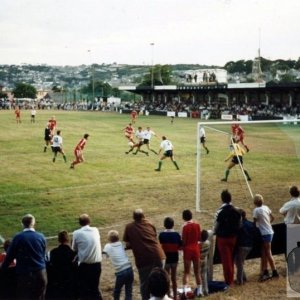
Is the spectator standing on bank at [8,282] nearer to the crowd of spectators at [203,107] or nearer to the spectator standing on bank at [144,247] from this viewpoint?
the spectator standing on bank at [144,247]

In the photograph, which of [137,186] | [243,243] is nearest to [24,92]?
[137,186]

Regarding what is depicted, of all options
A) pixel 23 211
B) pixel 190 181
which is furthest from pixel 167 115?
pixel 23 211

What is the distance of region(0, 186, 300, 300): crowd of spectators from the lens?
7.57 meters

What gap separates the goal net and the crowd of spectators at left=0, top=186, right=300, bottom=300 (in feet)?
21.5

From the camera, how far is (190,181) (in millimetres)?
20688

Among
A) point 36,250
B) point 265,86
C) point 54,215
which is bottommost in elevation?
point 54,215

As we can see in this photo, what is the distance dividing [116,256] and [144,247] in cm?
47

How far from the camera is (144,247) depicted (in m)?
8.04

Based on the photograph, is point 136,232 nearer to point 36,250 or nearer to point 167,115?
point 36,250

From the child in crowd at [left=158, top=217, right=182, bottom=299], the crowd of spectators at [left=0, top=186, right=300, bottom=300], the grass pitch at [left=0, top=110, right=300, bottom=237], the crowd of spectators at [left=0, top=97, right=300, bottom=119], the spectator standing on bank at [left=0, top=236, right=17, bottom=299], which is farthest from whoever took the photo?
the crowd of spectators at [left=0, top=97, right=300, bottom=119]

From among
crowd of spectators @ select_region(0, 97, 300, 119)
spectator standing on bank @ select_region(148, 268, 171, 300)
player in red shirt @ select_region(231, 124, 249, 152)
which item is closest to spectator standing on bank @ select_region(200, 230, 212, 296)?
spectator standing on bank @ select_region(148, 268, 171, 300)

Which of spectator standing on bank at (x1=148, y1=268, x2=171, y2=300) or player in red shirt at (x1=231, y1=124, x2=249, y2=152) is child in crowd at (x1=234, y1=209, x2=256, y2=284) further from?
player in red shirt at (x1=231, y1=124, x2=249, y2=152)

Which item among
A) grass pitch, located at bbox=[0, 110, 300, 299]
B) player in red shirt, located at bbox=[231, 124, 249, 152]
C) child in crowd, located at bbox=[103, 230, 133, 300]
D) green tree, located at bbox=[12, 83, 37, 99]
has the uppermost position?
green tree, located at bbox=[12, 83, 37, 99]

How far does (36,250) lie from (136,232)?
1.53 meters
